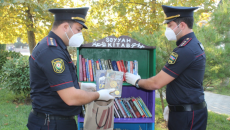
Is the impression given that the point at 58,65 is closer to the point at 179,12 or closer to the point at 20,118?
the point at 179,12

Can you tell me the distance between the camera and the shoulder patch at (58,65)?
4.85ft

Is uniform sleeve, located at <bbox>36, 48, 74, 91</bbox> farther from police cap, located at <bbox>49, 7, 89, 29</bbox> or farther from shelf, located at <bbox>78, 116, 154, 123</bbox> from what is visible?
shelf, located at <bbox>78, 116, 154, 123</bbox>

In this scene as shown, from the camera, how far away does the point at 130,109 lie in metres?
2.76

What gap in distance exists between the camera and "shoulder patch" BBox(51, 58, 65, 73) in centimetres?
148

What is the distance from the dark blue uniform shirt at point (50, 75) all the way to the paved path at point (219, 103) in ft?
17.9

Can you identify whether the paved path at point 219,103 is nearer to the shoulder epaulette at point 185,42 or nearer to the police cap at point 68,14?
the shoulder epaulette at point 185,42

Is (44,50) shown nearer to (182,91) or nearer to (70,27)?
(70,27)

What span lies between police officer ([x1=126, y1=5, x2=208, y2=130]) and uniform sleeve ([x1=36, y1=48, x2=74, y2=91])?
1089 mm

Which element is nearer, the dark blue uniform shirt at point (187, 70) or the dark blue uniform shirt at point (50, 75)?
the dark blue uniform shirt at point (50, 75)

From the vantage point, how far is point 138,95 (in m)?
3.21

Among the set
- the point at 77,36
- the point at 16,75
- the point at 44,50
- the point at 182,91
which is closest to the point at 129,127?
the point at 182,91

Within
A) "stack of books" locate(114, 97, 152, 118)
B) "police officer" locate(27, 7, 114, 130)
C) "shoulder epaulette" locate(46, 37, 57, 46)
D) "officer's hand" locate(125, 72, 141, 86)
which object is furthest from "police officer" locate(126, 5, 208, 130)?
"shoulder epaulette" locate(46, 37, 57, 46)

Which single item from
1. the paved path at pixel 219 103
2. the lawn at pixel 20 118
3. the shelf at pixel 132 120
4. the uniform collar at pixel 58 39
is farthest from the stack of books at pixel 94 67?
the paved path at pixel 219 103

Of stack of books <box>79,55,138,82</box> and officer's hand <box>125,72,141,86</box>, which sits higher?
stack of books <box>79,55,138,82</box>
